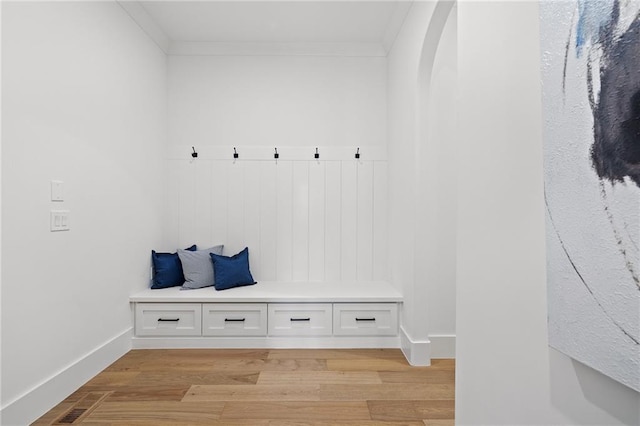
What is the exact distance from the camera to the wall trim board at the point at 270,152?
3.50m

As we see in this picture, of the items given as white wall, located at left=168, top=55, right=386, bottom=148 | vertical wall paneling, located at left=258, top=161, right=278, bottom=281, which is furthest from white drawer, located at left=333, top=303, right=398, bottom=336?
white wall, located at left=168, top=55, right=386, bottom=148

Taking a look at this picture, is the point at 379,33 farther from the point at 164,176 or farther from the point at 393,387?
the point at 393,387

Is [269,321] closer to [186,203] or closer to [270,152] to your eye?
[186,203]

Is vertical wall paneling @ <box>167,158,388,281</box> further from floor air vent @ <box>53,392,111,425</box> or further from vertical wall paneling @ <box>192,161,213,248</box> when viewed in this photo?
floor air vent @ <box>53,392,111,425</box>

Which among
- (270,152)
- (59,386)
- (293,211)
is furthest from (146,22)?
(59,386)

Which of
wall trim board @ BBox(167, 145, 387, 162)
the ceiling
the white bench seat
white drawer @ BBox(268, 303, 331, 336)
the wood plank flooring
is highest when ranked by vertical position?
the ceiling

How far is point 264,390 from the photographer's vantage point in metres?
2.22

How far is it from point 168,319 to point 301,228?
1.38 metres

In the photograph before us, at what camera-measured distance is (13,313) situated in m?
1.73

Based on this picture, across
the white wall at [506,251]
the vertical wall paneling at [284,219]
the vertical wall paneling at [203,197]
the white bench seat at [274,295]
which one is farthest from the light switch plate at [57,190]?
the white wall at [506,251]

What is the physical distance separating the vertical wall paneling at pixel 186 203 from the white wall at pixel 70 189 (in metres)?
0.36

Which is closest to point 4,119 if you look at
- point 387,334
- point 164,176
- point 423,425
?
point 164,176

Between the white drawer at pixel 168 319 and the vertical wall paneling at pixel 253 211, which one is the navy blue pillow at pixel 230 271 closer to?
the vertical wall paneling at pixel 253 211

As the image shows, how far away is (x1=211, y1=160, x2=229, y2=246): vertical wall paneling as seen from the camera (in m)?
3.48
